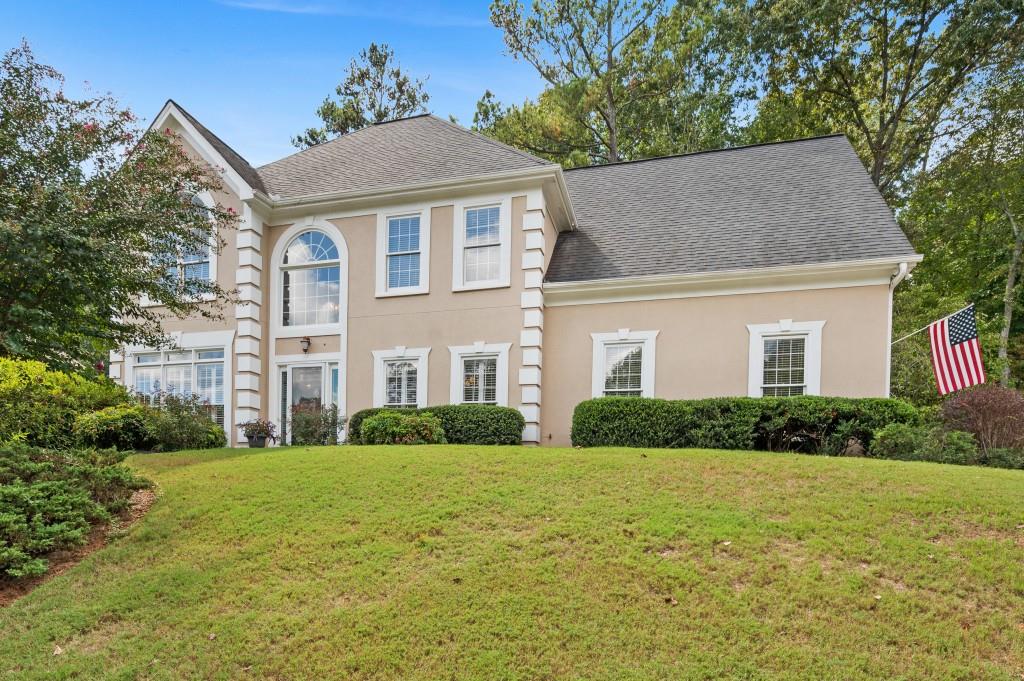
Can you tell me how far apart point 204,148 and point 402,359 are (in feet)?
23.6

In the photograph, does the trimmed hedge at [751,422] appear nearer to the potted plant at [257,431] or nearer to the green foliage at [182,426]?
the potted plant at [257,431]

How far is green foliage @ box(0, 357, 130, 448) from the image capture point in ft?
28.9

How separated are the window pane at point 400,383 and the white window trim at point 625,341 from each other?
13.3 ft

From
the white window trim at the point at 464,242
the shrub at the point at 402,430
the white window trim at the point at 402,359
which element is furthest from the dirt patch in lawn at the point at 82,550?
the white window trim at the point at 464,242

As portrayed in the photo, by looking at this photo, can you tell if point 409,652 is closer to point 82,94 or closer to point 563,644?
point 563,644

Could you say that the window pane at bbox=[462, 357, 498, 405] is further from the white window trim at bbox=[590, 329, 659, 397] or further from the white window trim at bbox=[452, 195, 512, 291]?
the white window trim at bbox=[590, 329, 659, 397]

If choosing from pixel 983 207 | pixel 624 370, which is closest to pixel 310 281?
pixel 624 370

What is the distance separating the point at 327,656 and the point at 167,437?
379 inches

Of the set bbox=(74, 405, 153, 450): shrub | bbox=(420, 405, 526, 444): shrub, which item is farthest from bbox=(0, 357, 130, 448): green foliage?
bbox=(420, 405, 526, 444): shrub

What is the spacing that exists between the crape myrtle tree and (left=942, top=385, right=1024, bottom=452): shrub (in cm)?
1265

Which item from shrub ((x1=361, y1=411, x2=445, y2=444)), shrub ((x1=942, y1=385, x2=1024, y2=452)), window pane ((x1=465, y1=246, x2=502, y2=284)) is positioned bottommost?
shrub ((x1=361, y1=411, x2=445, y2=444))

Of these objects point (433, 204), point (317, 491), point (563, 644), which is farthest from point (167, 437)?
point (563, 644)

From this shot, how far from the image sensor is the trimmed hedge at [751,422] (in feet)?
34.2

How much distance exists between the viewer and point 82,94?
8.73 metres
